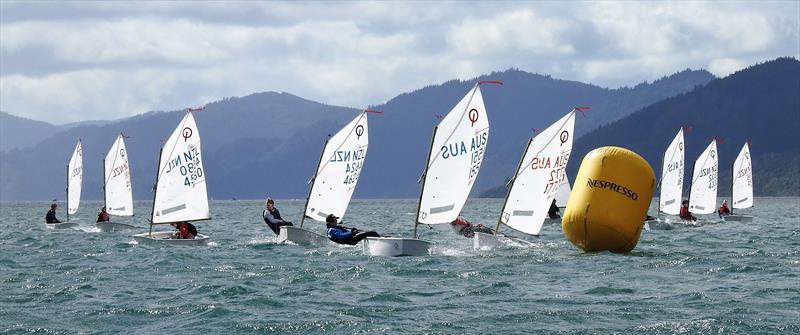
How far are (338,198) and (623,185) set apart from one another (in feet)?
42.2

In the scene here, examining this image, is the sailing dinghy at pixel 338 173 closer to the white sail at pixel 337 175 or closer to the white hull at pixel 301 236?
the white sail at pixel 337 175

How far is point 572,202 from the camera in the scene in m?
34.0

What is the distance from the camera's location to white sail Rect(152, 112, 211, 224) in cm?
4466

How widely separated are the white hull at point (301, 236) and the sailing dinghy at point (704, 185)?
112 feet

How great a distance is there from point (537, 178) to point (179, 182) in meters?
13.9

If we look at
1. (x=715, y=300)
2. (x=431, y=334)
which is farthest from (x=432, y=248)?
(x=431, y=334)

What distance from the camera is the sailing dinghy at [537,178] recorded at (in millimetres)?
38125

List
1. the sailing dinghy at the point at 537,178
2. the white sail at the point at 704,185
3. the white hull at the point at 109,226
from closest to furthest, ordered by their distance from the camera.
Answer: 1. the sailing dinghy at the point at 537,178
2. the white hull at the point at 109,226
3. the white sail at the point at 704,185

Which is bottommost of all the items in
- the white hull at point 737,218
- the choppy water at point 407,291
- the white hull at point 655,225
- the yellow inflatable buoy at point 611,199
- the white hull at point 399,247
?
the choppy water at point 407,291

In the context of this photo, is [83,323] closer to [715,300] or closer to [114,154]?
[715,300]

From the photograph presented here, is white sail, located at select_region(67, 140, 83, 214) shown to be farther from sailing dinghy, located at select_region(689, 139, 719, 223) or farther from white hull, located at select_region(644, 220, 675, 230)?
sailing dinghy, located at select_region(689, 139, 719, 223)

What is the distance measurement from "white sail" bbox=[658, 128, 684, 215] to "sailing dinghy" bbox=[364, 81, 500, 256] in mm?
29317

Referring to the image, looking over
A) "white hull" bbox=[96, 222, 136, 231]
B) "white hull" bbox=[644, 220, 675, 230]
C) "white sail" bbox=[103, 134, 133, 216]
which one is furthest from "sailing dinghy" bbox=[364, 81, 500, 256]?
"white sail" bbox=[103, 134, 133, 216]

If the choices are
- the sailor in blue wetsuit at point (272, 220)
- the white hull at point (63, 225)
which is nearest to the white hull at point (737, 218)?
the sailor in blue wetsuit at point (272, 220)
